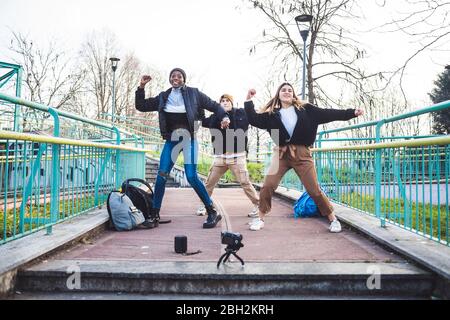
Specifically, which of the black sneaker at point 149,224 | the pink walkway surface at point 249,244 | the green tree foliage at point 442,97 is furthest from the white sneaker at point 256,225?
the green tree foliage at point 442,97

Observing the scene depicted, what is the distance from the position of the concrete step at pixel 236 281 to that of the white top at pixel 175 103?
2495 millimetres

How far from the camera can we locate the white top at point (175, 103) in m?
5.11

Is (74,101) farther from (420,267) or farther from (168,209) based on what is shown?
(420,267)

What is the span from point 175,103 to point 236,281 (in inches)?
111

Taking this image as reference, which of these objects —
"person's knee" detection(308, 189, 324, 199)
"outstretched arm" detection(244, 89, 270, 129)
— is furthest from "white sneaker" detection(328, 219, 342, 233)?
"outstretched arm" detection(244, 89, 270, 129)

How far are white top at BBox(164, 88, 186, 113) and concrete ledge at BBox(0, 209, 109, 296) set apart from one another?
5.39 ft

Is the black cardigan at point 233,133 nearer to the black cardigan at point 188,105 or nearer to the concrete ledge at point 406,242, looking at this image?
the black cardigan at point 188,105

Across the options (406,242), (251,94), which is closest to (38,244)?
(251,94)

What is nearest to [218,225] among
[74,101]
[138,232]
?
[138,232]

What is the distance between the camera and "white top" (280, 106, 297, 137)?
15.9 ft

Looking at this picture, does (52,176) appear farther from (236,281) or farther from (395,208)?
(395,208)

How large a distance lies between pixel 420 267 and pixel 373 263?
0.34 metres

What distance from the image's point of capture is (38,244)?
11.8ft
